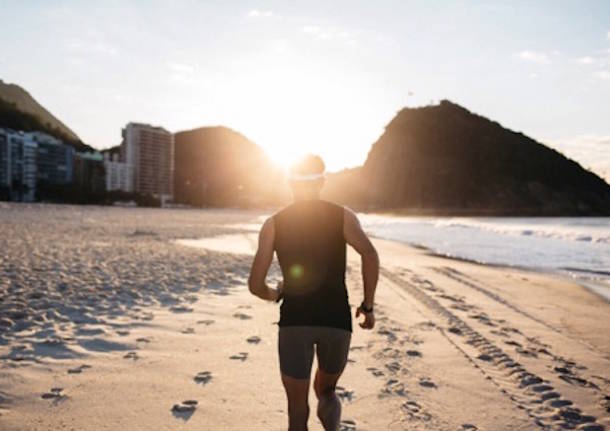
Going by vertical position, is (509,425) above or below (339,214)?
below

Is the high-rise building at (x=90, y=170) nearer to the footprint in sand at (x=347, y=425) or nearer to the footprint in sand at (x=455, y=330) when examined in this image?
the footprint in sand at (x=455, y=330)

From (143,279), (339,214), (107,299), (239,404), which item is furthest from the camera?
(143,279)

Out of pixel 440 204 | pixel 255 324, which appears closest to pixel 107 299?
pixel 255 324

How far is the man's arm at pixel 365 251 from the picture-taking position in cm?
256

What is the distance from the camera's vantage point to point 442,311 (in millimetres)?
8148

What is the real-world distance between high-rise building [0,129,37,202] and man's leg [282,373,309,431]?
120599mm

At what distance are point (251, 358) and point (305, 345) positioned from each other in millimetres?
2914

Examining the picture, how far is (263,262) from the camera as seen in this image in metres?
2.67

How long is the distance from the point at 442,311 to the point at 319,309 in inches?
244

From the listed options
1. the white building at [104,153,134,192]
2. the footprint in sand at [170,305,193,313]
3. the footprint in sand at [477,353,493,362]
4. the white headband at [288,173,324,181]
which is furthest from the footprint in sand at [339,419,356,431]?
the white building at [104,153,134,192]

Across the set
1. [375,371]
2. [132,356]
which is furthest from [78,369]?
[375,371]

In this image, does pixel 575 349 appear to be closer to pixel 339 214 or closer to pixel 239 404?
pixel 239 404

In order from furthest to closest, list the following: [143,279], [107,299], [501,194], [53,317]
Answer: [501,194], [143,279], [107,299], [53,317]

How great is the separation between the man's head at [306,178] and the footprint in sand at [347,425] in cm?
208
